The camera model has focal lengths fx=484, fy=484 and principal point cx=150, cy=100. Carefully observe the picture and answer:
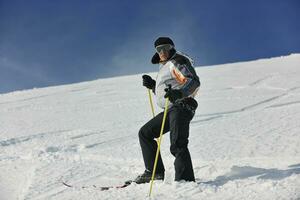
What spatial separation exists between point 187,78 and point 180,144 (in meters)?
0.69

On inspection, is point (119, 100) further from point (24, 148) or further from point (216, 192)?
point (216, 192)

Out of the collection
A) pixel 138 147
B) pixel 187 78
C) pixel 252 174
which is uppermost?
pixel 138 147

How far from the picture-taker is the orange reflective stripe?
5035 millimetres

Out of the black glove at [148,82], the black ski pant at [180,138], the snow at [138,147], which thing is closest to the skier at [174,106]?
the black ski pant at [180,138]

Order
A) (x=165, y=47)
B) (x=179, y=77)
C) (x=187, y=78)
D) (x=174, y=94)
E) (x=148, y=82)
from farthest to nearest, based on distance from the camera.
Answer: (x=148, y=82) → (x=165, y=47) → (x=179, y=77) → (x=187, y=78) → (x=174, y=94)

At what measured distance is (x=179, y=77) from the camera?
5.09 m

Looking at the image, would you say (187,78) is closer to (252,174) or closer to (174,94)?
(174,94)

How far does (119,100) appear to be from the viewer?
576 inches

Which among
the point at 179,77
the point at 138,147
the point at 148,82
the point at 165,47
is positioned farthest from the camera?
the point at 138,147

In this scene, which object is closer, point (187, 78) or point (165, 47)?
point (187, 78)

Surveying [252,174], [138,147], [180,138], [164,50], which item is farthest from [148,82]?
[138,147]

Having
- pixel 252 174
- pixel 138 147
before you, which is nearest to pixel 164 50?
pixel 252 174

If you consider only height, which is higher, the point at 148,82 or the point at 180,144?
the point at 148,82

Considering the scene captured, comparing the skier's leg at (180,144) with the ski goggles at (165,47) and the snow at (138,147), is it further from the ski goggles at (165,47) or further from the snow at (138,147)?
the ski goggles at (165,47)
